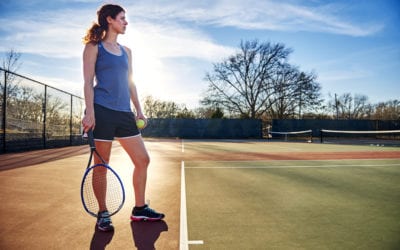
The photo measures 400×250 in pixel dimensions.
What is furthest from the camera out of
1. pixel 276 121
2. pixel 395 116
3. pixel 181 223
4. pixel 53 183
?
pixel 395 116

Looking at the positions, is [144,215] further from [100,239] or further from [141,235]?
[100,239]

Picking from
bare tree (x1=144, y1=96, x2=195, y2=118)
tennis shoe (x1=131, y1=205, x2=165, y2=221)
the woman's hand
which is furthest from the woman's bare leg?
bare tree (x1=144, y1=96, x2=195, y2=118)

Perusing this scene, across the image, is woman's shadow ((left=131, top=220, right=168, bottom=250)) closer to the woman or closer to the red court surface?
the red court surface

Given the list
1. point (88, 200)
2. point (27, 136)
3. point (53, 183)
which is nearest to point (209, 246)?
point (88, 200)

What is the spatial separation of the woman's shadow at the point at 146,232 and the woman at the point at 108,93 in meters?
0.25

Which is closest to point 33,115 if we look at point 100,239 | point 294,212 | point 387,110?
point 100,239

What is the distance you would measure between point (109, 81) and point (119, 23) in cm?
54

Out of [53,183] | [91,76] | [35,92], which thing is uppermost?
[35,92]

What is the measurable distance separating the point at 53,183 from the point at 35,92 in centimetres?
806

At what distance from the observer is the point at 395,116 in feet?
150

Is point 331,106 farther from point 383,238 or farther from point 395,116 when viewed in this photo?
point 383,238

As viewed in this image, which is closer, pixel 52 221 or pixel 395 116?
pixel 52 221

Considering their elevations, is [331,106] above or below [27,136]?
above

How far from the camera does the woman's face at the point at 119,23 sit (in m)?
2.66
